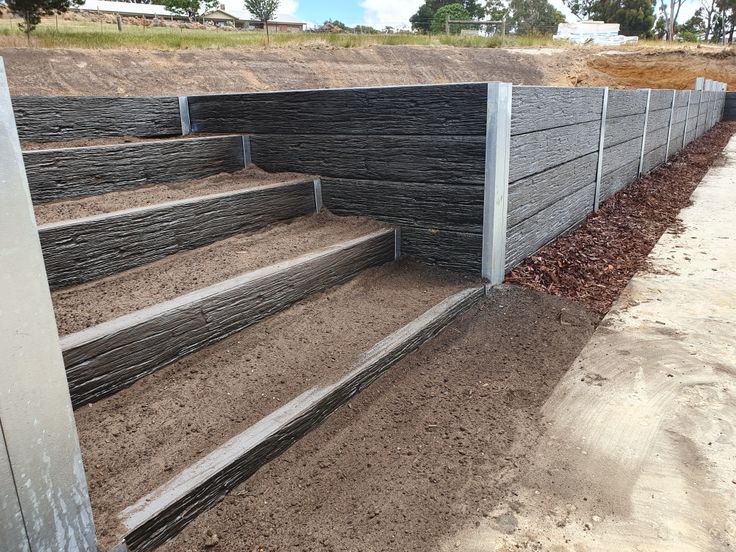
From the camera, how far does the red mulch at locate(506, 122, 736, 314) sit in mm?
3527

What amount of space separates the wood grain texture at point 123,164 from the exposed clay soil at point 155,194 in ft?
0.21

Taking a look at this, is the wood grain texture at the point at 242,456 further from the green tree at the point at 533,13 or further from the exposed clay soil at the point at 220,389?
the green tree at the point at 533,13

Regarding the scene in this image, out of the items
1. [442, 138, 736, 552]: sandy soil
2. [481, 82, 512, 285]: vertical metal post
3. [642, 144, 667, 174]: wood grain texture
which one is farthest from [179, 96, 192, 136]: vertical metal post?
[642, 144, 667, 174]: wood grain texture

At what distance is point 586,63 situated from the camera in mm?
29938

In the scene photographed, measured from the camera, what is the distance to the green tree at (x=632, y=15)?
205 feet

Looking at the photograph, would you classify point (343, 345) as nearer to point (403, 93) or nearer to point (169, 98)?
point (403, 93)

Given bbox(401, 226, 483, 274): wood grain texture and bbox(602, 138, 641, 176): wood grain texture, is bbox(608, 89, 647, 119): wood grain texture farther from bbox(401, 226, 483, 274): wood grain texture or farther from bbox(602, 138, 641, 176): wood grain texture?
bbox(401, 226, 483, 274): wood grain texture

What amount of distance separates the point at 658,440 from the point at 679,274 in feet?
7.34

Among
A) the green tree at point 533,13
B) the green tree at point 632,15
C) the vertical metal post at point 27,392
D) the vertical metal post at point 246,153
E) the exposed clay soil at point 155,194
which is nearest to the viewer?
the vertical metal post at point 27,392

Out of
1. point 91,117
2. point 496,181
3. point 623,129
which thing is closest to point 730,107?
point 623,129

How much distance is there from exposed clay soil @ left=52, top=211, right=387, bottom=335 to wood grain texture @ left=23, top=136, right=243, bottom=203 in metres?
0.77

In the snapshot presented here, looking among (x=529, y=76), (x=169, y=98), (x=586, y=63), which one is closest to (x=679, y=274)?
(x=169, y=98)

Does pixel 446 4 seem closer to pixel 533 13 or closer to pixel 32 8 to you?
pixel 533 13

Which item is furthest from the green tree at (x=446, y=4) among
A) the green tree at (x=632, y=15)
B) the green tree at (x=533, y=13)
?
the green tree at (x=632, y=15)
